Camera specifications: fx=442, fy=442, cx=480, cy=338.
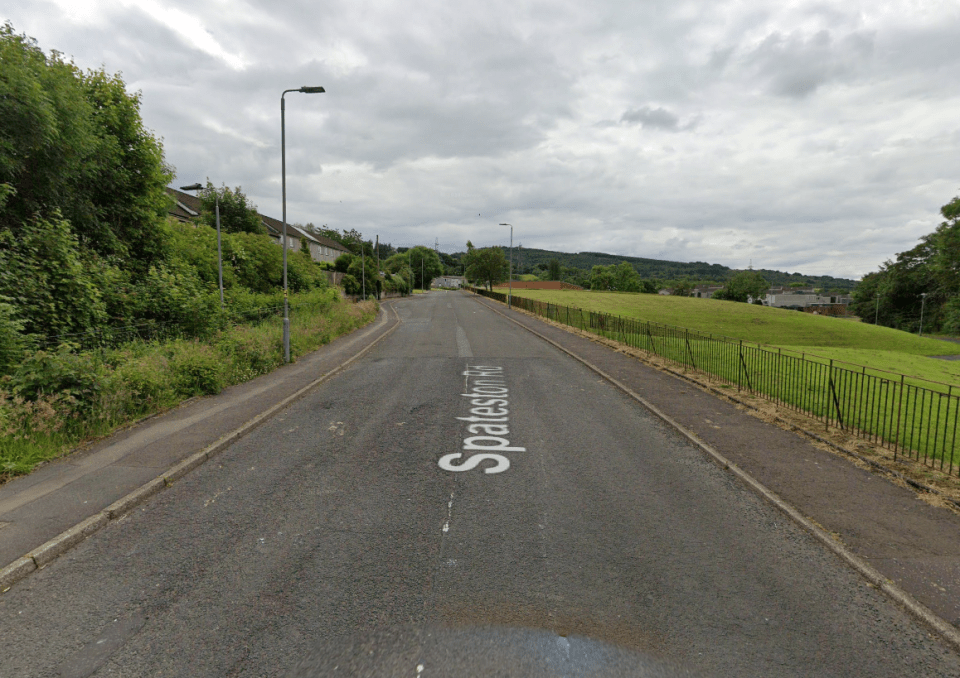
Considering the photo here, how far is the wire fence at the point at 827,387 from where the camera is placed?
21.9 ft

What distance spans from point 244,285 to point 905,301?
9260 centimetres

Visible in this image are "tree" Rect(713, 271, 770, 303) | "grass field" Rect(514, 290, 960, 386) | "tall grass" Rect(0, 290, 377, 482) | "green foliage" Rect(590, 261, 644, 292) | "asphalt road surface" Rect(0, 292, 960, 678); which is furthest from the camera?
"green foliage" Rect(590, 261, 644, 292)

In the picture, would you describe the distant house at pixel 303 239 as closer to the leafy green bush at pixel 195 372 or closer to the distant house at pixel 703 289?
the leafy green bush at pixel 195 372

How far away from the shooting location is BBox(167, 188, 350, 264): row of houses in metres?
41.3

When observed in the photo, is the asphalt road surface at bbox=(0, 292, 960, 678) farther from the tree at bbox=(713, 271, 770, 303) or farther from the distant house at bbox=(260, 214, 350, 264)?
the tree at bbox=(713, 271, 770, 303)

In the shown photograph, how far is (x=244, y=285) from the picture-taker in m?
27.9

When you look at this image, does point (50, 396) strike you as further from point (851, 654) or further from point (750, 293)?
point (750, 293)

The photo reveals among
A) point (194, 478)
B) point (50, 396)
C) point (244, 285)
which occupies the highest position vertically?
point (244, 285)

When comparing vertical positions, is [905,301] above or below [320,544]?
above

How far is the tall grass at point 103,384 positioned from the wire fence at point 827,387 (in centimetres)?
1138

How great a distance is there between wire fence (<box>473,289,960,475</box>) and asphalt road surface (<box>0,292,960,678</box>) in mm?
3116

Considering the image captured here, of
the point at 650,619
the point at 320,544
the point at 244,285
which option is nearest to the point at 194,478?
the point at 320,544

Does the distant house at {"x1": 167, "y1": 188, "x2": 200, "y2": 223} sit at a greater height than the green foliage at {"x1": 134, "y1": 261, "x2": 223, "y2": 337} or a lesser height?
greater

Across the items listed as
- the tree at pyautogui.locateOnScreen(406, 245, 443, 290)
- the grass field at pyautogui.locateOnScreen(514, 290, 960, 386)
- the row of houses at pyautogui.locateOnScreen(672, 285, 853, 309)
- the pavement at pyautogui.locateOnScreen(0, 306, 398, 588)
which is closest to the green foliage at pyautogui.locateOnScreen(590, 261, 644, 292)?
the row of houses at pyautogui.locateOnScreen(672, 285, 853, 309)
